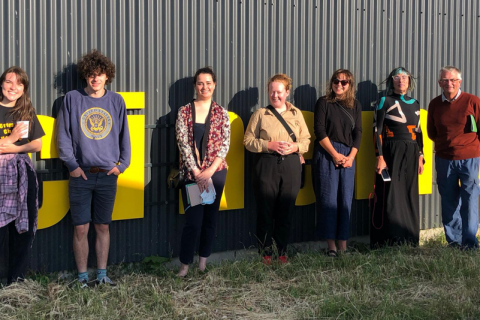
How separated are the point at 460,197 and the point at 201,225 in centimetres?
325

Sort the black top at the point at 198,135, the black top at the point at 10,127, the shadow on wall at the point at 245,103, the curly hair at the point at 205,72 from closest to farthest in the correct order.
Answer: the black top at the point at 10,127 → the black top at the point at 198,135 → the curly hair at the point at 205,72 → the shadow on wall at the point at 245,103

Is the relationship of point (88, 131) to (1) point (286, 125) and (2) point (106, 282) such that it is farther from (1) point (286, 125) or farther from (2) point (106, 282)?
(1) point (286, 125)

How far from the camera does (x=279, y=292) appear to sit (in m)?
5.49

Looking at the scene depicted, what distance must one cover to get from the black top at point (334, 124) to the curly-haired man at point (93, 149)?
2147mm

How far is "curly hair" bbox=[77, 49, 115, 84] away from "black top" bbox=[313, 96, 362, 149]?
7.49ft

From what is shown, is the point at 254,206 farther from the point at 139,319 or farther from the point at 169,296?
the point at 139,319

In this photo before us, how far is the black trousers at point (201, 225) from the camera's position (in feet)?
19.5

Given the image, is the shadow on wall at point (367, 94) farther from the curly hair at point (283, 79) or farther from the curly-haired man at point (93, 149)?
the curly-haired man at point (93, 149)

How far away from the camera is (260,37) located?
6.95m

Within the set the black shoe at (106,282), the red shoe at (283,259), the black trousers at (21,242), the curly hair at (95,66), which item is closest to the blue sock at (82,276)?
the black shoe at (106,282)

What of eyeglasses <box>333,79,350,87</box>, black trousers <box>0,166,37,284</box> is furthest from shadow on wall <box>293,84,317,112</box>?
black trousers <box>0,166,37,284</box>

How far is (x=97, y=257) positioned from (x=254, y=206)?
6.46ft

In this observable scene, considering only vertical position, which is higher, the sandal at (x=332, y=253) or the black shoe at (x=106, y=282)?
the sandal at (x=332, y=253)

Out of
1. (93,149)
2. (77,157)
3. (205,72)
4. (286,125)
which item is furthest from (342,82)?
(77,157)
